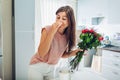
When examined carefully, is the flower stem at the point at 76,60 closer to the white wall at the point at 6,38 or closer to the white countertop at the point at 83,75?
the white countertop at the point at 83,75

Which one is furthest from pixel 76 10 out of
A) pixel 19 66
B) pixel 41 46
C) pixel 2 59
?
pixel 2 59

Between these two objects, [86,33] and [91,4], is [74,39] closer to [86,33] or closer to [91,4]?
[86,33]

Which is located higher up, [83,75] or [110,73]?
[83,75]

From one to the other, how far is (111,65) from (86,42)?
4.76ft

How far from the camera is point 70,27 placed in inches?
53.4

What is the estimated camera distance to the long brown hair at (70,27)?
1.34 metres

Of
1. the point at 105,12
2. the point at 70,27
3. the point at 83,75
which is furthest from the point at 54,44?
the point at 105,12

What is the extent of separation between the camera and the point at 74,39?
1.38 meters

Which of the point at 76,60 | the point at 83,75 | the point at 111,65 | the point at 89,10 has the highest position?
the point at 89,10

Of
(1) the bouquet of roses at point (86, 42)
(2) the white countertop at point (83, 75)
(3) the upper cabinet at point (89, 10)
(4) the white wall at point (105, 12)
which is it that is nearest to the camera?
(1) the bouquet of roses at point (86, 42)

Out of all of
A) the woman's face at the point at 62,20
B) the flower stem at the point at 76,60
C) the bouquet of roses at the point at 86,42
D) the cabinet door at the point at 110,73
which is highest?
the woman's face at the point at 62,20

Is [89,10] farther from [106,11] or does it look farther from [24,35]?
[24,35]

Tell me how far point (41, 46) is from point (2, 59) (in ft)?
1.65

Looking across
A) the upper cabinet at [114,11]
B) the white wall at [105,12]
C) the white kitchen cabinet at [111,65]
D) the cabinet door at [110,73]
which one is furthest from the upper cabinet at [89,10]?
the cabinet door at [110,73]
